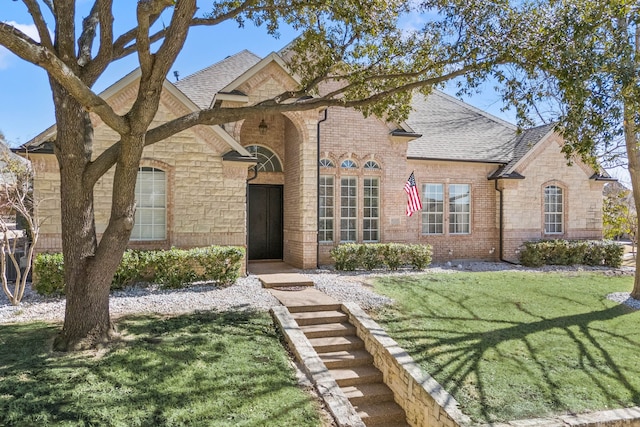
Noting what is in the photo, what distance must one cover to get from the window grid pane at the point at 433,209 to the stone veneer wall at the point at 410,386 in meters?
9.47

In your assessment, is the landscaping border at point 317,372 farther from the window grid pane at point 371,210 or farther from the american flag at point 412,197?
the american flag at point 412,197

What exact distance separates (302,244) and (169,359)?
26.4 ft

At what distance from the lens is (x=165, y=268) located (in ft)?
35.6

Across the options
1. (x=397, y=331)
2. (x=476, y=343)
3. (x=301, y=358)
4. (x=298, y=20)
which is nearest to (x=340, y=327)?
(x=397, y=331)

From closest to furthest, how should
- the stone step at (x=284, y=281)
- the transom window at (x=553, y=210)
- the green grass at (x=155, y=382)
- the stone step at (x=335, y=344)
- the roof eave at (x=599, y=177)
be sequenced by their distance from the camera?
the green grass at (x=155, y=382) → the stone step at (x=335, y=344) → the stone step at (x=284, y=281) → the transom window at (x=553, y=210) → the roof eave at (x=599, y=177)

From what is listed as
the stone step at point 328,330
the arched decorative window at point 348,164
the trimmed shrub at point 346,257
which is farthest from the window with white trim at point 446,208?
the stone step at point 328,330

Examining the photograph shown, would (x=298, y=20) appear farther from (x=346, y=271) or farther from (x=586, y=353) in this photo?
(x=586, y=353)

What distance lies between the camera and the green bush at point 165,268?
9.95 meters

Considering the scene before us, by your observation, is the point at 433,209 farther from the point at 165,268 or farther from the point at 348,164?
the point at 165,268

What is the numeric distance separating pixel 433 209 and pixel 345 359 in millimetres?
10728

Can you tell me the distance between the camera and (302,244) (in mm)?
14219

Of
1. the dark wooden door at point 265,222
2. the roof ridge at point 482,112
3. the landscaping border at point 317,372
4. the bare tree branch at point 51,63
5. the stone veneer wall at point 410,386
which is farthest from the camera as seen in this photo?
the roof ridge at point 482,112

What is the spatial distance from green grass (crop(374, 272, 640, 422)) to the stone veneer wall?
0.25 m

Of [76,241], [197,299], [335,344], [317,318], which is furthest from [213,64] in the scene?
[335,344]
